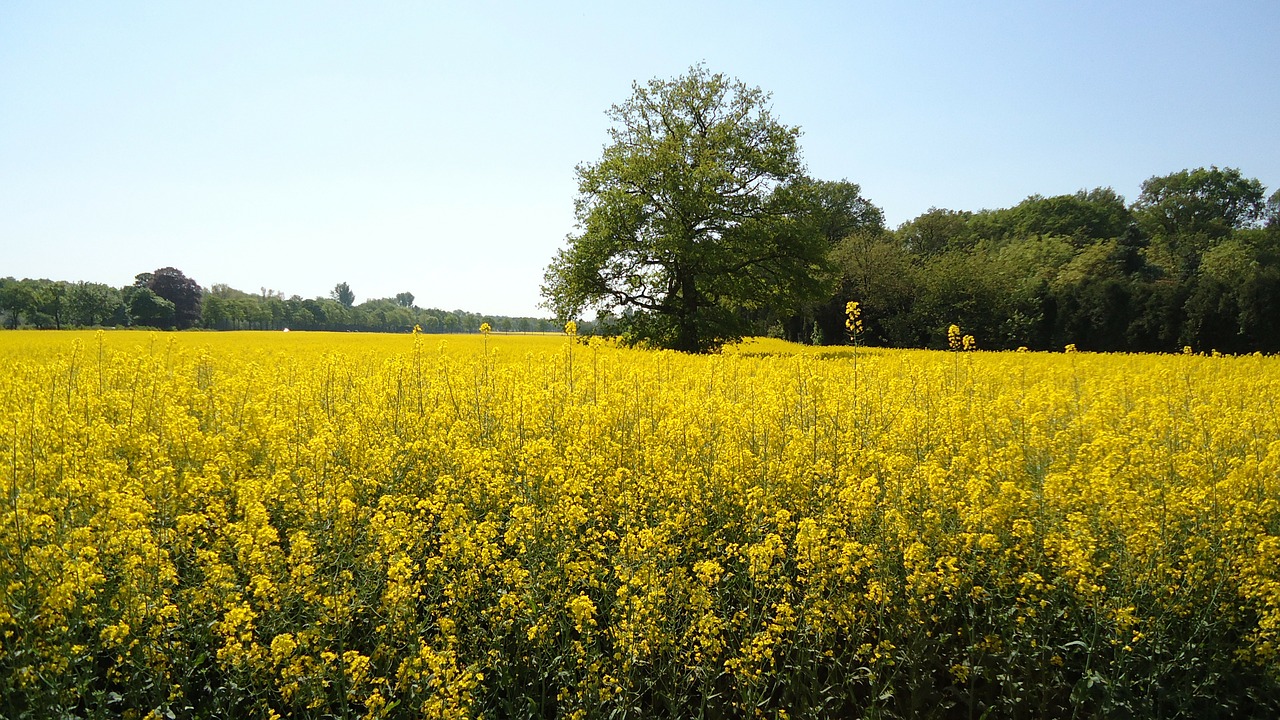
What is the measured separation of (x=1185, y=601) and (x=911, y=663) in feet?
4.84

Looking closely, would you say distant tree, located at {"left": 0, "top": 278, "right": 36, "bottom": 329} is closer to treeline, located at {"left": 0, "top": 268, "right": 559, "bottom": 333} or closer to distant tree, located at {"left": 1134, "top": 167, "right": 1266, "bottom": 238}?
treeline, located at {"left": 0, "top": 268, "right": 559, "bottom": 333}

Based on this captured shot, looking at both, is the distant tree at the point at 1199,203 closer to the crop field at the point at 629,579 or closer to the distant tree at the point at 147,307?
the crop field at the point at 629,579

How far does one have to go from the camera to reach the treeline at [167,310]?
208ft

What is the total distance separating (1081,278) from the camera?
34.2 m

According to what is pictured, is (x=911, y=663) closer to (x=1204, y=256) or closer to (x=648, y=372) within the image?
(x=648, y=372)

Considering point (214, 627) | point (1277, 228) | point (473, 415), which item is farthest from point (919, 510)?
point (1277, 228)

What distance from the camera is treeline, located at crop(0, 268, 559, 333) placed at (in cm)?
6341

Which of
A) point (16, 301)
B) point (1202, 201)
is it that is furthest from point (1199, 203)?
point (16, 301)

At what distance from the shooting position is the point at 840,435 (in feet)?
20.7

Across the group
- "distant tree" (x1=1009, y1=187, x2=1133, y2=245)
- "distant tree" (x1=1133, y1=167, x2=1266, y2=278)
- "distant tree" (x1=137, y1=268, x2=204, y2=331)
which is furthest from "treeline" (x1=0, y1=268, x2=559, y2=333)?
"distant tree" (x1=1133, y1=167, x2=1266, y2=278)

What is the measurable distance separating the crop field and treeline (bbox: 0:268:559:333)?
4302 centimetres

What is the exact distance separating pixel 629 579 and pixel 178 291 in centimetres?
8897

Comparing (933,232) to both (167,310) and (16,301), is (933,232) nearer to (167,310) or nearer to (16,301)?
(167,310)

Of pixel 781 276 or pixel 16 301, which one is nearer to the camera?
pixel 781 276
